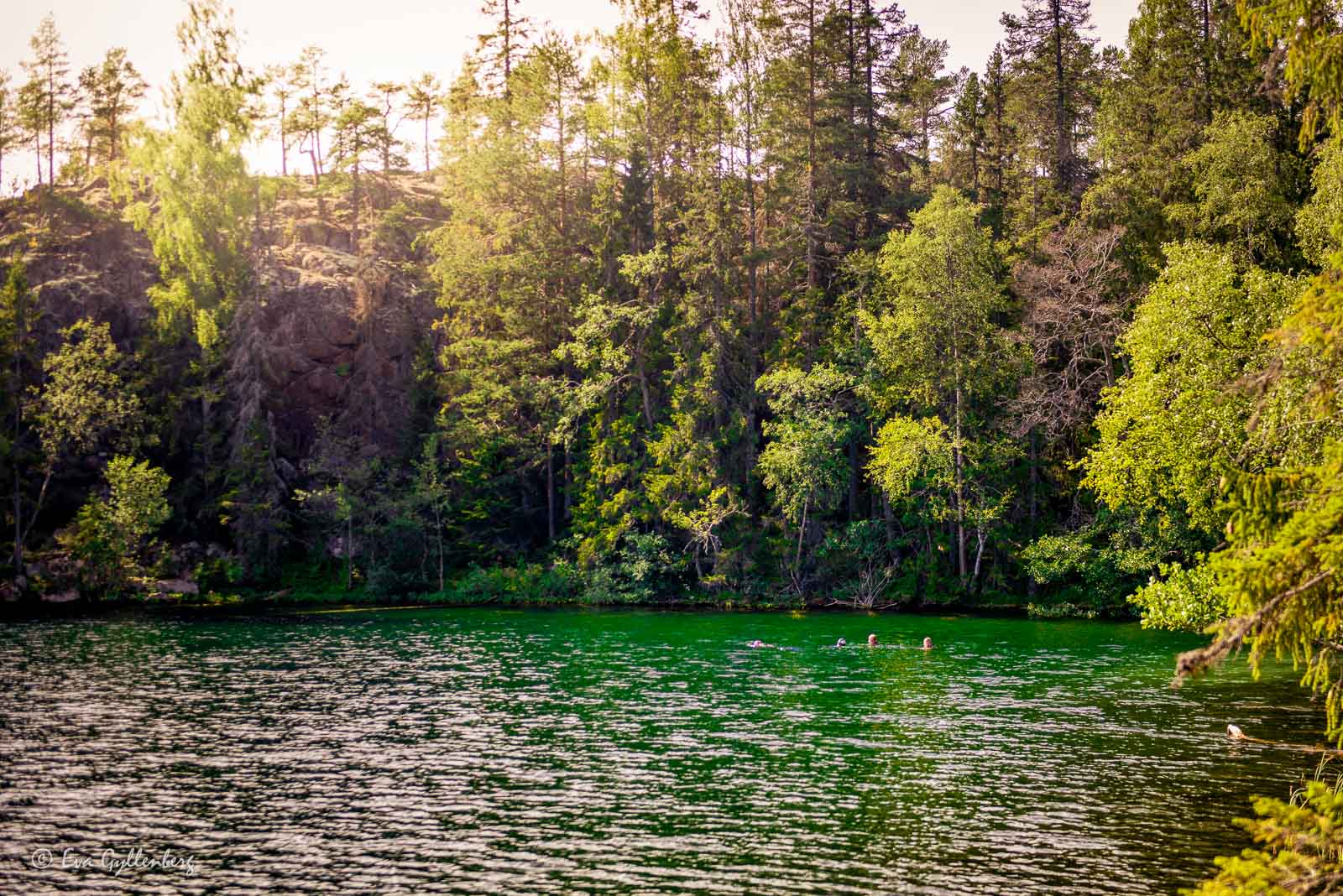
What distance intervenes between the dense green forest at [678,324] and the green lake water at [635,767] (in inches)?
693

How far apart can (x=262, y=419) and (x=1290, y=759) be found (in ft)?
213

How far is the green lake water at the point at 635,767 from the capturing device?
19859mm

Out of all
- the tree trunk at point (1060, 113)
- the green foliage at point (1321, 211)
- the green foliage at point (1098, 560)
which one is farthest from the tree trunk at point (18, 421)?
the green foliage at point (1321, 211)

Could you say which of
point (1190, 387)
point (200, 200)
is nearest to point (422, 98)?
point (200, 200)

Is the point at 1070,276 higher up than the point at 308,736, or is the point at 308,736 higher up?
the point at 1070,276

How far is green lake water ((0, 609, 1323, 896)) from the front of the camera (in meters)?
19.9

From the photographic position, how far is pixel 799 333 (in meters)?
68.4

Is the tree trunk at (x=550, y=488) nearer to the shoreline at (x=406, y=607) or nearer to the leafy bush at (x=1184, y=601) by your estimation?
the shoreline at (x=406, y=607)

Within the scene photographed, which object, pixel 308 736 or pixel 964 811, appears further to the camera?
pixel 308 736

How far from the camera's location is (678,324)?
227 feet

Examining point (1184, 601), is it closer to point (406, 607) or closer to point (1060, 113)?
point (1060, 113)

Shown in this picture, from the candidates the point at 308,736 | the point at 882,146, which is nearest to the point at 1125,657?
the point at 308,736

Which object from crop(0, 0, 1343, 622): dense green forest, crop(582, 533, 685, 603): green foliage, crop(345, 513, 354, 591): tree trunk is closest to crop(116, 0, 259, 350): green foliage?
crop(0, 0, 1343, 622): dense green forest

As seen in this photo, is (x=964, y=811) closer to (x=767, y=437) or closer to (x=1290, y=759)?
(x=1290, y=759)
